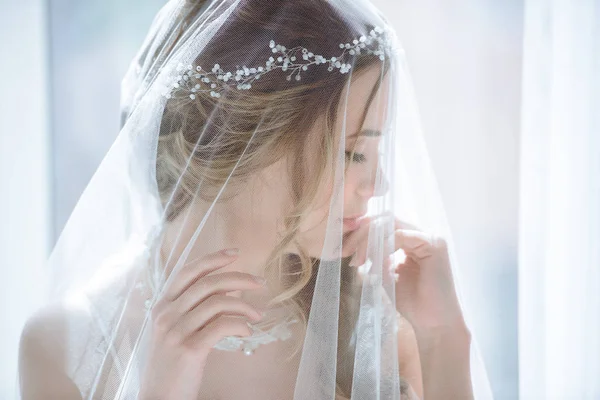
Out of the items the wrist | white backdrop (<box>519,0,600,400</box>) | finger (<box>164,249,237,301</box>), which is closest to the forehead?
finger (<box>164,249,237,301</box>)

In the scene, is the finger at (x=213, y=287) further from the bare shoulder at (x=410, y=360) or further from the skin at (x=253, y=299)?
the bare shoulder at (x=410, y=360)

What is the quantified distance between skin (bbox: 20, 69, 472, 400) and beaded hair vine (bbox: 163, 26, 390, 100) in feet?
0.13

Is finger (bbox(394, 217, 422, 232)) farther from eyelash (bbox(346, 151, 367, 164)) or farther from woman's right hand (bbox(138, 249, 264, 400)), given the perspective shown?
woman's right hand (bbox(138, 249, 264, 400))

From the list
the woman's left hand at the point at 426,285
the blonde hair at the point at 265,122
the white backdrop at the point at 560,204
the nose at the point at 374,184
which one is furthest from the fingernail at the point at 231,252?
the white backdrop at the point at 560,204

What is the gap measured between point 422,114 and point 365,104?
497 millimetres

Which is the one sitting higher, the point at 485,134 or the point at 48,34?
the point at 48,34

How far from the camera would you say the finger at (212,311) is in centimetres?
79

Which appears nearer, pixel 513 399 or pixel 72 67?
pixel 72 67

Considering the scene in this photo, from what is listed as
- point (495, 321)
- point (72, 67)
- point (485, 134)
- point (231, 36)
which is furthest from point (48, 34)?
point (495, 321)

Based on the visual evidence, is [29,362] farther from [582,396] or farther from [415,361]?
[582,396]

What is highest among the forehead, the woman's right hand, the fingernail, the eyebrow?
the forehead

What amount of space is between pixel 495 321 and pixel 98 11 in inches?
46.2

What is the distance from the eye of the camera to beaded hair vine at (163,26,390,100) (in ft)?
2.71

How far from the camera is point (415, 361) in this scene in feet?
3.50
